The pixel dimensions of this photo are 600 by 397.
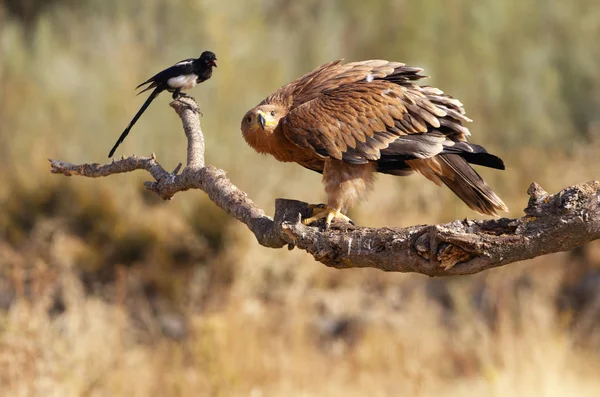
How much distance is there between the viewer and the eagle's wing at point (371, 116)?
338 cm

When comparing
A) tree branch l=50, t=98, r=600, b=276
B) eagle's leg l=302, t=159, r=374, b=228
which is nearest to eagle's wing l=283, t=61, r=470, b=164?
eagle's leg l=302, t=159, r=374, b=228

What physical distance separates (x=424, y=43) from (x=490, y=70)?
0.96m

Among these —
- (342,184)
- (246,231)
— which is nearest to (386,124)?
(342,184)

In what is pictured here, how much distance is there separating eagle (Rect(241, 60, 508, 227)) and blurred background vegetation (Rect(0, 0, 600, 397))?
2980 mm

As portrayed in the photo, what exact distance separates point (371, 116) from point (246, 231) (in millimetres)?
4698

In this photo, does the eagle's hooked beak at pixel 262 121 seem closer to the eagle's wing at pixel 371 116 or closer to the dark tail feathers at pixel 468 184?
the eagle's wing at pixel 371 116

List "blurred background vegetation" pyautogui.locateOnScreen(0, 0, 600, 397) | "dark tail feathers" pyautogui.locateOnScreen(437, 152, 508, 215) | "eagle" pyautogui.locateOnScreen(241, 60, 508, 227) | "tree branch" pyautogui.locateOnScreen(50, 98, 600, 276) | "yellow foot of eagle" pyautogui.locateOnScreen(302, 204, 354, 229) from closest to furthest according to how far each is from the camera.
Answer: "tree branch" pyautogui.locateOnScreen(50, 98, 600, 276)
"yellow foot of eagle" pyautogui.locateOnScreen(302, 204, 354, 229)
"eagle" pyautogui.locateOnScreen(241, 60, 508, 227)
"dark tail feathers" pyautogui.locateOnScreen(437, 152, 508, 215)
"blurred background vegetation" pyautogui.locateOnScreen(0, 0, 600, 397)

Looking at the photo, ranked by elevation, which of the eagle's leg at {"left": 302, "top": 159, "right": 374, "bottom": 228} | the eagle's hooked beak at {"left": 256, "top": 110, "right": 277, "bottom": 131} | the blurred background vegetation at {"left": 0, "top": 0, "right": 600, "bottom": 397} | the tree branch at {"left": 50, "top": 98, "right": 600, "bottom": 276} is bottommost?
the tree branch at {"left": 50, "top": 98, "right": 600, "bottom": 276}

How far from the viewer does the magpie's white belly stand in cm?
340

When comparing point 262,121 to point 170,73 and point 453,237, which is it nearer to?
point 170,73

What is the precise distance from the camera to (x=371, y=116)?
354 cm

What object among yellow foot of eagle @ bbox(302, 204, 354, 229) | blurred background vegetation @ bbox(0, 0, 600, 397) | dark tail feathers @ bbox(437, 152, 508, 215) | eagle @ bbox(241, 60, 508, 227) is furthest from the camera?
blurred background vegetation @ bbox(0, 0, 600, 397)

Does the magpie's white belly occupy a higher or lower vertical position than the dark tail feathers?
higher

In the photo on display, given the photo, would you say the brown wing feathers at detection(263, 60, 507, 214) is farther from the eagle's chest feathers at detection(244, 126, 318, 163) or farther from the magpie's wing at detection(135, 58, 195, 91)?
the magpie's wing at detection(135, 58, 195, 91)
